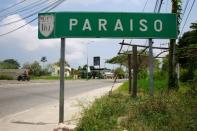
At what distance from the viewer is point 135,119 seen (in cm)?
947

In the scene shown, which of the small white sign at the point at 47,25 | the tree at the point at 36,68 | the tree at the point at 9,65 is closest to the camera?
the small white sign at the point at 47,25

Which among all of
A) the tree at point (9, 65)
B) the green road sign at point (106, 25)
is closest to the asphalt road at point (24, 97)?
the green road sign at point (106, 25)

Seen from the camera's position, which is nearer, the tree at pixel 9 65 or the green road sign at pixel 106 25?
the green road sign at pixel 106 25

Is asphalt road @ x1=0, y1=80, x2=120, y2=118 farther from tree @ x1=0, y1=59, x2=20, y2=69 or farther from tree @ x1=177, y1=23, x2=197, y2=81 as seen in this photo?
tree @ x1=0, y1=59, x2=20, y2=69

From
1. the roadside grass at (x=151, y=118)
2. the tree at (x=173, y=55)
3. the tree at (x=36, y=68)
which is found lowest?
the roadside grass at (x=151, y=118)

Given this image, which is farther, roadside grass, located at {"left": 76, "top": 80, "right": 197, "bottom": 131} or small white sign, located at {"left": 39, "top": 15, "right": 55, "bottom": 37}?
small white sign, located at {"left": 39, "top": 15, "right": 55, "bottom": 37}

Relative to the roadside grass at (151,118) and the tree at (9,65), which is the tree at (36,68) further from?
the roadside grass at (151,118)

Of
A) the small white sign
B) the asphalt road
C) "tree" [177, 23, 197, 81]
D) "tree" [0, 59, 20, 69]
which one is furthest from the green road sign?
"tree" [0, 59, 20, 69]

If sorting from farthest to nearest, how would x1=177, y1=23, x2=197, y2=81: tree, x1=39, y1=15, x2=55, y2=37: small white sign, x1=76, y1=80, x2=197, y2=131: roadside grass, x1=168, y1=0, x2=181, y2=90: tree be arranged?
x1=168, y1=0, x2=181, y2=90: tree, x1=177, y1=23, x2=197, y2=81: tree, x1=39, y1=15, x2=55, y2=37: small white sign, x1=76, y1=80, x2=197, y2=131: roadside grass

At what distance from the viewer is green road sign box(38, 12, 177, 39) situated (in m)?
11.0

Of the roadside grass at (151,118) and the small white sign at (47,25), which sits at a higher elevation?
the small white sign at (47,25)

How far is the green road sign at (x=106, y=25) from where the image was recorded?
10977mm

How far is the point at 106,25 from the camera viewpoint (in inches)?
436

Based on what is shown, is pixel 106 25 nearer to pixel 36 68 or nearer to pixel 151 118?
pixel 151 118
